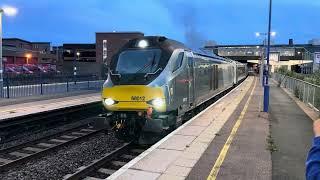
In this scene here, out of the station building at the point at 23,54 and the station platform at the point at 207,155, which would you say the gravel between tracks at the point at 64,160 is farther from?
the station building at the point at 23,54

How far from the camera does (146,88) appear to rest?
11406mm

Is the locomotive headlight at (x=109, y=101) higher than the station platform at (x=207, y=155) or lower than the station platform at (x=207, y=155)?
higher

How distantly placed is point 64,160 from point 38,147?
6.50 feet

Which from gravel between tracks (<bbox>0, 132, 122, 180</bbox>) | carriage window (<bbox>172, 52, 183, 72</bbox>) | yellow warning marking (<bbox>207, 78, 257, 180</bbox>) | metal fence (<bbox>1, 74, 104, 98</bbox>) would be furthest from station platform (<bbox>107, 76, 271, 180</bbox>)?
metal fence (<bbox>1, 74, 104, 98</bbox>)

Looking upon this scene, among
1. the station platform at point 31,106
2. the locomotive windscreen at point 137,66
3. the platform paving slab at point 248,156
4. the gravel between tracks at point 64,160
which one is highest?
the locomotive windscreen at point 137,66

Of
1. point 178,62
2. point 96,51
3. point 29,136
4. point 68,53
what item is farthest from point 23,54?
point 178,62

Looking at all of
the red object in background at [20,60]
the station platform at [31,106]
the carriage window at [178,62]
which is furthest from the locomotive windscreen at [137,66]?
the red object in background at [20,60]

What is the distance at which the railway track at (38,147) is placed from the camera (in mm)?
10555

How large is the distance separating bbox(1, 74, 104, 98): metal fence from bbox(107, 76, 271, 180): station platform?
1655 cm

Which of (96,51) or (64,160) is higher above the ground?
(96,51)

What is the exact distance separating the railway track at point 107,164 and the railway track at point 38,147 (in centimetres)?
184

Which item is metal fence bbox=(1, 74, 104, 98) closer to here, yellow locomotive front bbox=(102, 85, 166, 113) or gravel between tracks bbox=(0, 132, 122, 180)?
gravel between tracks bbox=(0, 132, 122, 180)

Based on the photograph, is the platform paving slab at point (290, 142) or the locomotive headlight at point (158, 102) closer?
the platform paving slab at point (290, 142)

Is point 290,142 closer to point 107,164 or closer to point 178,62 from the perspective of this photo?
point 178,62
